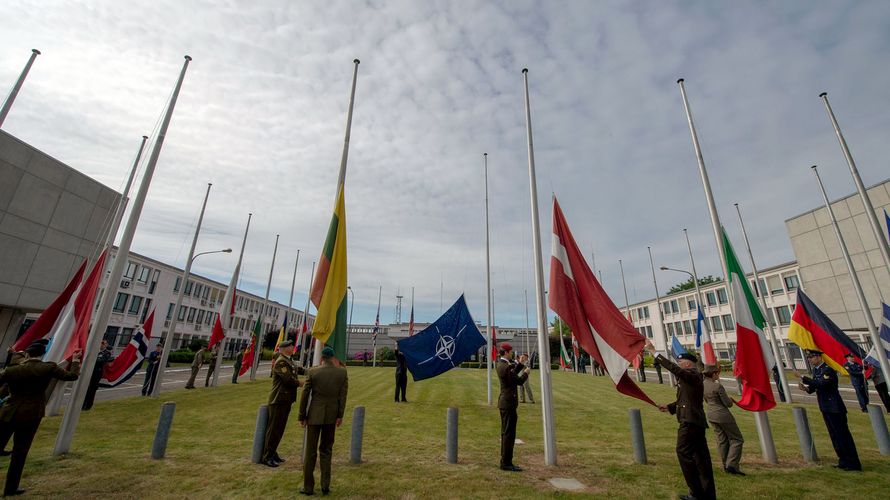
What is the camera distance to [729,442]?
300 inches

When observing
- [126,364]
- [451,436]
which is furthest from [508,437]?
[126,364]

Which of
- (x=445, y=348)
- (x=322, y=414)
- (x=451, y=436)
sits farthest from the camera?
(x=445, y=348)

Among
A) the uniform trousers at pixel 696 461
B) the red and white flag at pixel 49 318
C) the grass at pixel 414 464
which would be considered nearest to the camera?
the uniform trousers at pixel 696 461

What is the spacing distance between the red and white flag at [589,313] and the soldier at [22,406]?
932 centimetres

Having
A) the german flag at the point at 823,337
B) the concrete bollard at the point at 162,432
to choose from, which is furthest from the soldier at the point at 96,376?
the german flag at the point at 823,337

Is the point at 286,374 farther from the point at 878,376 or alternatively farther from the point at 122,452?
the point at 878,376

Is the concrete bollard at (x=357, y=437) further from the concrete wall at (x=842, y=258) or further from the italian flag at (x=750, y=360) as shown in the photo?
the concrete wall at (x=842, y=258)

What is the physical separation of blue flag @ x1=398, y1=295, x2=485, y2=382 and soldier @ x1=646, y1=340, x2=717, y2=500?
791 cm

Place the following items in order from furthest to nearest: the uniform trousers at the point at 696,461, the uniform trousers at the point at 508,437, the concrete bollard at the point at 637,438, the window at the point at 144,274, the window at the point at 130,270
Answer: the window at the point at 144,274 → the window at the point at 130,270 → the concrete bollard at the point at 637,438 → the uniform trousers at the point at 508,437 → the uniform trousers at the point at 696,461

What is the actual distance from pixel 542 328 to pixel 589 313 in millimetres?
1067

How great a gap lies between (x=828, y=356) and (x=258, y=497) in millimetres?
17268

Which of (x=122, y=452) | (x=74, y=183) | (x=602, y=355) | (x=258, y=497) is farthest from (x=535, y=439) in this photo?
(x=74, y=183)

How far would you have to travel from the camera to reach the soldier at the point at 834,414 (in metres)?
7.59

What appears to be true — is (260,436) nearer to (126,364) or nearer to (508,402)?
(508,402)
